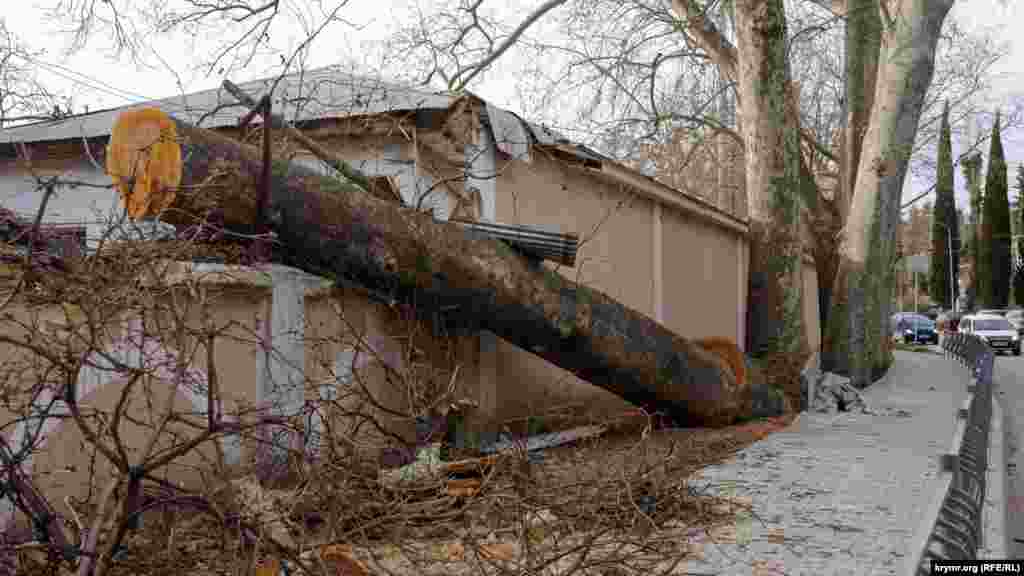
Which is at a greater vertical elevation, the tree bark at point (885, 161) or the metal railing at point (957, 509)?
the tree bark at point (885, 161)

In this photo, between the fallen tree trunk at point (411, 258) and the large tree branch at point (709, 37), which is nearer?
the fallen tree trunk at point (411, 258)

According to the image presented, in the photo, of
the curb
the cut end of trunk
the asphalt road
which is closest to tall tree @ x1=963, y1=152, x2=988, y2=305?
the asphalt road

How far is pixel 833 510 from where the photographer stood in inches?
229

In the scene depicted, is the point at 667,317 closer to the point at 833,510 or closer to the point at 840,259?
the point at 840,259

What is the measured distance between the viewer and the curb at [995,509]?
5172 mm

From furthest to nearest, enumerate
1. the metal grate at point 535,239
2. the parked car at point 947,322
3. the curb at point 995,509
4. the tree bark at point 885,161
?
the parked car at point 947,322
the tree bark at point 885,161
the metal grate at point 535,239
the curb at point 995,509

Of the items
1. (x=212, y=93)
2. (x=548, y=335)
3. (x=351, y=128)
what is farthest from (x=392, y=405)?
(x=212, y=93)

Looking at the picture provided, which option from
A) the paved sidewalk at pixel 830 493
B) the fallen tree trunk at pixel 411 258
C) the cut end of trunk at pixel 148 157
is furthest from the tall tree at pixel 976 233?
the cut end of trunk at pixel 148 157

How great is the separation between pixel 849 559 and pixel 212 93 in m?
7.36

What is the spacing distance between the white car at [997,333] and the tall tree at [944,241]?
1865cm

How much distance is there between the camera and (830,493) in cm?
632

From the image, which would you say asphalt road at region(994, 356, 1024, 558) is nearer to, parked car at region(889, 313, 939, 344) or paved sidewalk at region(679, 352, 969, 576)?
paved sidewalk at region(679, 352, 969, 576)

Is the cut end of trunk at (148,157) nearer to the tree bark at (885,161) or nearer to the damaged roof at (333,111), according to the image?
the damaged roof at (333,111)

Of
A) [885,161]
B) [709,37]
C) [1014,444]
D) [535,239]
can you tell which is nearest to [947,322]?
[885,161]
